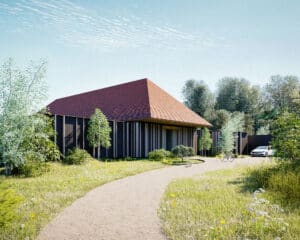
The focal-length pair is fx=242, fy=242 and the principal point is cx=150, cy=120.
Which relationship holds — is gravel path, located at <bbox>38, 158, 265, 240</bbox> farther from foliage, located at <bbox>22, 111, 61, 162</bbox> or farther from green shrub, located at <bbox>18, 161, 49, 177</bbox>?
foliage, located at <bbox>22, 111, 61, 162</bbox>

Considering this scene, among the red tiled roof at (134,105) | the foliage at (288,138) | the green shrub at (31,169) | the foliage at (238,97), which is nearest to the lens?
the foliage at (288,138)

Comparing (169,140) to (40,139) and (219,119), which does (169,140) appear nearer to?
(40,139)

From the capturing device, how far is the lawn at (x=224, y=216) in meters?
3.52

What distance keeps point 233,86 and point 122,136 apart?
32425mm

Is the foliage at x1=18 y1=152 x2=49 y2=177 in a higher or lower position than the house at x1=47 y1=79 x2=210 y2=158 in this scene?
lower

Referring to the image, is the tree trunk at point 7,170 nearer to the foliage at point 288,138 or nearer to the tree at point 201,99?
the foliage at point 288,138

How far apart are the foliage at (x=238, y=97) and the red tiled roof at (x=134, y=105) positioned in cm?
2377

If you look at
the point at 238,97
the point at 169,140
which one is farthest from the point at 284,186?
the point at 238,97

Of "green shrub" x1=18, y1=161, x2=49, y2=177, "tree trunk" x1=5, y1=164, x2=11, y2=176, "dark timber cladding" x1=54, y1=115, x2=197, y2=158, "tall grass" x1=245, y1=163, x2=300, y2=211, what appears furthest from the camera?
"dark timber cladding" x1=54, y1=115, x2=197, y2=158

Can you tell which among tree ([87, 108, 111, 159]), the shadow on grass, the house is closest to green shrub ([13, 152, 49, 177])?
the house

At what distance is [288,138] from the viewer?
7895mm

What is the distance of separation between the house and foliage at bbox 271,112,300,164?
7.80m

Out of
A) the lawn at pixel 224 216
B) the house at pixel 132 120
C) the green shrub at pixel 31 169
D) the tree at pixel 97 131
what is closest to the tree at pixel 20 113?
the green shrub at pixel 31 169

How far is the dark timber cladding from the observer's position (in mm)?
12148
